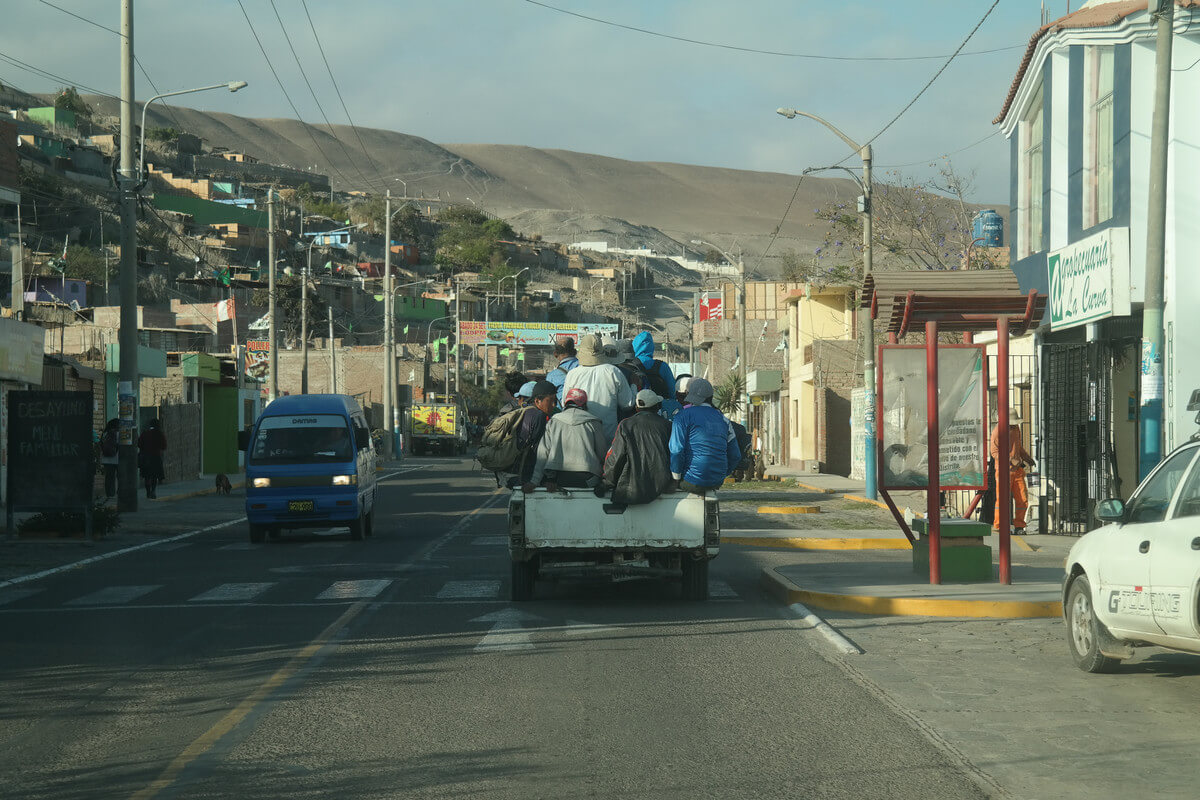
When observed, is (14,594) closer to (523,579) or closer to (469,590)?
(469,590)

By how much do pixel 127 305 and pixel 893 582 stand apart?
1923 centimetres

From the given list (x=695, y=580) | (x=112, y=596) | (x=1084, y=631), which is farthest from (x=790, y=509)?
(x=1084, y=631)

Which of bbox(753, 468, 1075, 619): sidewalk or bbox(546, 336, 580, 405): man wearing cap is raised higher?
bbox(546, 336, 580, 405): man wearing cap

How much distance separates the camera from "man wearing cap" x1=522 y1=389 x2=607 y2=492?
12.8 meters

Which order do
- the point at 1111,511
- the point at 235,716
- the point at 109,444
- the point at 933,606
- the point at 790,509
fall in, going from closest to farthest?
1. the point at 235,716
2. the point at 1111,511
3. the point at 933,606
4. the point at 790,509
5. the point at 109,444

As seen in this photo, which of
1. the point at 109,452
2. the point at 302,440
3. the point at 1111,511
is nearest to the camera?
the point at 1111,511

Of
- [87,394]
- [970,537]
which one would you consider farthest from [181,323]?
[970,537]

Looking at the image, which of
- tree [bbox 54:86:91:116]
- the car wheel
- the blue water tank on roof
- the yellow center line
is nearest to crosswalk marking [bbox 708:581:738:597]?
the yellow center line

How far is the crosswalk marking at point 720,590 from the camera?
1419 cm

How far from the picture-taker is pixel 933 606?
496 inches

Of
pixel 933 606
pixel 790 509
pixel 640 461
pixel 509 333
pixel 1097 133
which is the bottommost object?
pixel 790 509

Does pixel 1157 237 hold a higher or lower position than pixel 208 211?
lower

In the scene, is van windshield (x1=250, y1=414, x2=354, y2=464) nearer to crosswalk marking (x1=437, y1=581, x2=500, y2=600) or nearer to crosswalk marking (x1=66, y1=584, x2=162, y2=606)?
crosswalk marking (x1=66, y1=584, x2=162, y2=606)

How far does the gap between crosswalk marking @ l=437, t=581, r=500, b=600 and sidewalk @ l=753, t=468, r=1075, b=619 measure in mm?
3006
